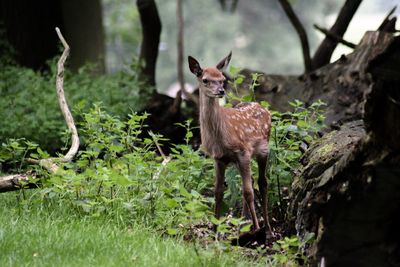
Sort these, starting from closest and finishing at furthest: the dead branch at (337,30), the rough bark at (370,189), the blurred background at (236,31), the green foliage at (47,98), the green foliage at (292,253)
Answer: the rough bark at (370,189) < the green foliage at (292,253) < the green foliage at (47,98) < the dead branch at (337,30) < the blurred background at (236,31)

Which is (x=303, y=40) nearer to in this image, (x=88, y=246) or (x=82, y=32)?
(x=82, y=32)

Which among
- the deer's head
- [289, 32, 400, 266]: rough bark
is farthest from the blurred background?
[289, 32, 400, 266]: rough bark

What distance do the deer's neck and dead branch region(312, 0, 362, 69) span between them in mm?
5084

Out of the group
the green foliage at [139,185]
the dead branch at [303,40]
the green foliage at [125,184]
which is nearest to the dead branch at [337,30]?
the dead branch at [303,40]

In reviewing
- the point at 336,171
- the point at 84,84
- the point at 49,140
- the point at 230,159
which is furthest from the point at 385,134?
the point at 84,84

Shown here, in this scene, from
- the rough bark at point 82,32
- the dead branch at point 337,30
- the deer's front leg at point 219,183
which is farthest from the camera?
the rough bark at point 82,32

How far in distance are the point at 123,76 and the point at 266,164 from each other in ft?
19.4

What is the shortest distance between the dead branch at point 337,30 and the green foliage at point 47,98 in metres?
2.89

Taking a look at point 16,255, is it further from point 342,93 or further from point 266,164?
point 342,93

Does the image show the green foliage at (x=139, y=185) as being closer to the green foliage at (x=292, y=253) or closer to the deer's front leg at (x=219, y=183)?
the green foliage at (x=292, y=253)

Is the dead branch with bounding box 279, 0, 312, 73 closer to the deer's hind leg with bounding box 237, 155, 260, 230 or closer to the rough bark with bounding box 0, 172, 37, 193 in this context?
the deer's hind leg with bounding box 237, 155, 260, 230

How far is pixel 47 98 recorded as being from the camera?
36.7 feet

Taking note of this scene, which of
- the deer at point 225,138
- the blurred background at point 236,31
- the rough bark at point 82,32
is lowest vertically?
the deer at point 225,138

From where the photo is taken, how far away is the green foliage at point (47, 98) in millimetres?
10470
